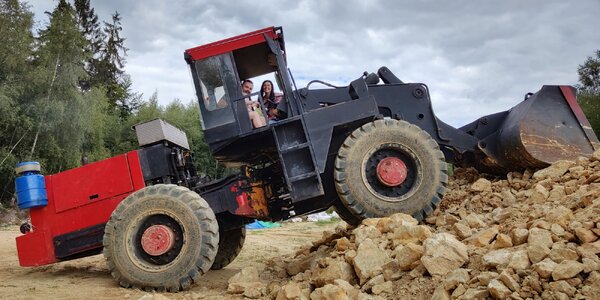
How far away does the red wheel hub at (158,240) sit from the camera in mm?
5598

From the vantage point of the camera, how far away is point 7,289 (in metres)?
5.68

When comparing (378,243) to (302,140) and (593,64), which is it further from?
(593,64)

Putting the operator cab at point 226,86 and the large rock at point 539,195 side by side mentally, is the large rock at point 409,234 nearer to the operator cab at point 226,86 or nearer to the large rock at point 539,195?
the large rock at point 539,195

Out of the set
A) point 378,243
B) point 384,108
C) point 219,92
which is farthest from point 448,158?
point 219,92

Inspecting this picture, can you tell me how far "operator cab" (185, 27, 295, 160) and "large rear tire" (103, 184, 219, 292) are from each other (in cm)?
83


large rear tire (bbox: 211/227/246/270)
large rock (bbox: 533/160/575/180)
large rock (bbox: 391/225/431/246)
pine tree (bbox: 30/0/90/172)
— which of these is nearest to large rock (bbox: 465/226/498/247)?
large rock (bbox: 391/225/431/246)

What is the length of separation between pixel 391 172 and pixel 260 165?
71.8 inches

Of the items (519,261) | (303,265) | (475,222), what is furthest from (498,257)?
(303,265)

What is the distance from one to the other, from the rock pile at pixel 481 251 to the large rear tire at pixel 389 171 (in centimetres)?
34

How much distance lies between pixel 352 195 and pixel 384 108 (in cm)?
142

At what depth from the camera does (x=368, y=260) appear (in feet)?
14.9

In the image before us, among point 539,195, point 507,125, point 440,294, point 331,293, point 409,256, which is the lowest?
point 440,294

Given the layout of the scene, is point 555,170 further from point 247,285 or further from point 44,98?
point 44,98

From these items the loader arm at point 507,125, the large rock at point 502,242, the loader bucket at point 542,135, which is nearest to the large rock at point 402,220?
the large rock at point 502,242
